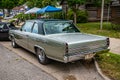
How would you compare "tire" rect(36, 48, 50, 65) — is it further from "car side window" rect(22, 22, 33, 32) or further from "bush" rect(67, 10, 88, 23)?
"bush" rect(67, 10, 88, 23)

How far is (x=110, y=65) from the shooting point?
20.6 feet

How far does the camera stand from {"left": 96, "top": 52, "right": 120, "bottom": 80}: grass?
17.9 ft

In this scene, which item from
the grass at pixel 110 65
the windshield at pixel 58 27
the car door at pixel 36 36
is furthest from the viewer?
the windshield at pixel 58 27

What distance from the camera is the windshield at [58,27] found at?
7022 millimetres

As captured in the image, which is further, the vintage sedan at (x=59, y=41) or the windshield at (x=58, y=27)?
the windshield at (x=58, y=27)

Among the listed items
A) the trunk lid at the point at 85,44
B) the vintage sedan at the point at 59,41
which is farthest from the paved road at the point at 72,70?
the trunk lid at the point at 85,44

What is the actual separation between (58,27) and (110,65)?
2288 millimetres

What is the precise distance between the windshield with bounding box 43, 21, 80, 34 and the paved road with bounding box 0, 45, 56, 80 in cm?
139

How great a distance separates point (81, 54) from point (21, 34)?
3.61 meters

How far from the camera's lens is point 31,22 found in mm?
8117

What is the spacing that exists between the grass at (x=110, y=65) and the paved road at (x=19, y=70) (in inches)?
64.3

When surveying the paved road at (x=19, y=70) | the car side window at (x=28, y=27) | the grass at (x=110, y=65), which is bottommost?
the paved road at (x=19, y=70)

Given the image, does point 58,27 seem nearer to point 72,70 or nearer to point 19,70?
point 72,70

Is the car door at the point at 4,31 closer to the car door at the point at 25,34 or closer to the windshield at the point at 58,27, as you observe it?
the car door at the point at 25,34
